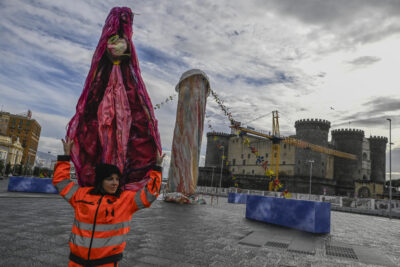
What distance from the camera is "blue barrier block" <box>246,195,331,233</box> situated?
935 centimetres

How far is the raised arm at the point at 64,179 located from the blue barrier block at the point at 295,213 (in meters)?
8.57

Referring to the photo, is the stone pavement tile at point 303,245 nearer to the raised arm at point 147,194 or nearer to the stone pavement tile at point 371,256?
the stone pavement tile at point 371,256

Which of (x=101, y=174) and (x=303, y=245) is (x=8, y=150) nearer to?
(x=303, y=245)

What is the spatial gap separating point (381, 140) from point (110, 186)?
275 ft

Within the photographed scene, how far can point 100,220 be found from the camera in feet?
7.59

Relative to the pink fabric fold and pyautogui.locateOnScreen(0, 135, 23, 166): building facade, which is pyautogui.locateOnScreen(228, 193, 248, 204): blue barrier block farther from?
pyautogui.locateOnScreen(0, 135, 23, 166): building facade

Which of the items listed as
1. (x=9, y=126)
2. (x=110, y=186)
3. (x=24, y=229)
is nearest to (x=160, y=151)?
(x=110, y=186)

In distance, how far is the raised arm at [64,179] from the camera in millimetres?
2426

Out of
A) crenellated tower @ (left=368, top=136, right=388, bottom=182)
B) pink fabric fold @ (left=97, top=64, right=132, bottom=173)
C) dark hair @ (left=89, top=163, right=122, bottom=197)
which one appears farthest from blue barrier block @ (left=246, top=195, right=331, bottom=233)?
crenellated tower @ (left=368, top=136, right=388, bottom=182)

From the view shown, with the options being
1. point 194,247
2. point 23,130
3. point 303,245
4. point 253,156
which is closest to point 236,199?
point 303,245

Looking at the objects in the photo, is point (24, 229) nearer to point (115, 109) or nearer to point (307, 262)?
point (115, 109)

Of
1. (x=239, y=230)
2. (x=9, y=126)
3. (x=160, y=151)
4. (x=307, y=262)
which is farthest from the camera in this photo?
(x=9, y=126)

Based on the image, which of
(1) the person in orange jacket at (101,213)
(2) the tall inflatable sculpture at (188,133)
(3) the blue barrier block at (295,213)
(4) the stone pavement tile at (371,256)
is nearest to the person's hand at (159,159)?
(1) the person in orange jacket at (101,213)

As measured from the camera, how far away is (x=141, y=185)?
2.86m
